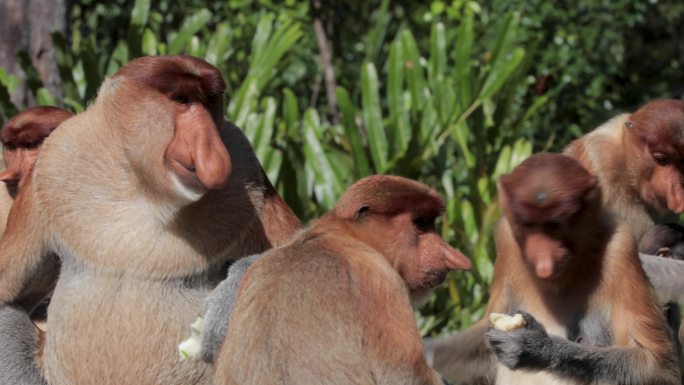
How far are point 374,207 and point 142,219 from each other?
29.5 inches

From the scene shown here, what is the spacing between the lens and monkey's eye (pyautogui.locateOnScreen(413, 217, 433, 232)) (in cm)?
357

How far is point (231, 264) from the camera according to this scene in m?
3.79

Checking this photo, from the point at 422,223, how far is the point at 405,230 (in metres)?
0.06

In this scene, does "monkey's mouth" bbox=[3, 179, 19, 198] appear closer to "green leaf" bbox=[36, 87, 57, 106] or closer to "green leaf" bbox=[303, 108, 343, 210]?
"green leaf" bbox=[36, 87, 57, 106]

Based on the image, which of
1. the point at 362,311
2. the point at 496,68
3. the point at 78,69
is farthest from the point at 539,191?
the point at 78,69

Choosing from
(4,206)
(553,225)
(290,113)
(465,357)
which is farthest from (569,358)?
(290,113)

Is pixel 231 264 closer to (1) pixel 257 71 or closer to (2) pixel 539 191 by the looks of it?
(2) pixel 539 191

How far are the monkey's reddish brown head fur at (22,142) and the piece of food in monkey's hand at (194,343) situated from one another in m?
1.33

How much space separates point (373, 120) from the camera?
7.17 metres

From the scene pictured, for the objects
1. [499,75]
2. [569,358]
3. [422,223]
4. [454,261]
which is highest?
[422,223]

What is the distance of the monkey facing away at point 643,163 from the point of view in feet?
16.0

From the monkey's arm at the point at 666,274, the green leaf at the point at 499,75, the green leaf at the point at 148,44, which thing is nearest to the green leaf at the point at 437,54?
the green leaf at the point at 499,75

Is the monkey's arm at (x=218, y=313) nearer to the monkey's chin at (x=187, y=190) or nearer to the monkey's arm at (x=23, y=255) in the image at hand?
the monkey's chin at (x=187, y=190)

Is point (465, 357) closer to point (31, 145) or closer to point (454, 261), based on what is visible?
point (454, 261)
